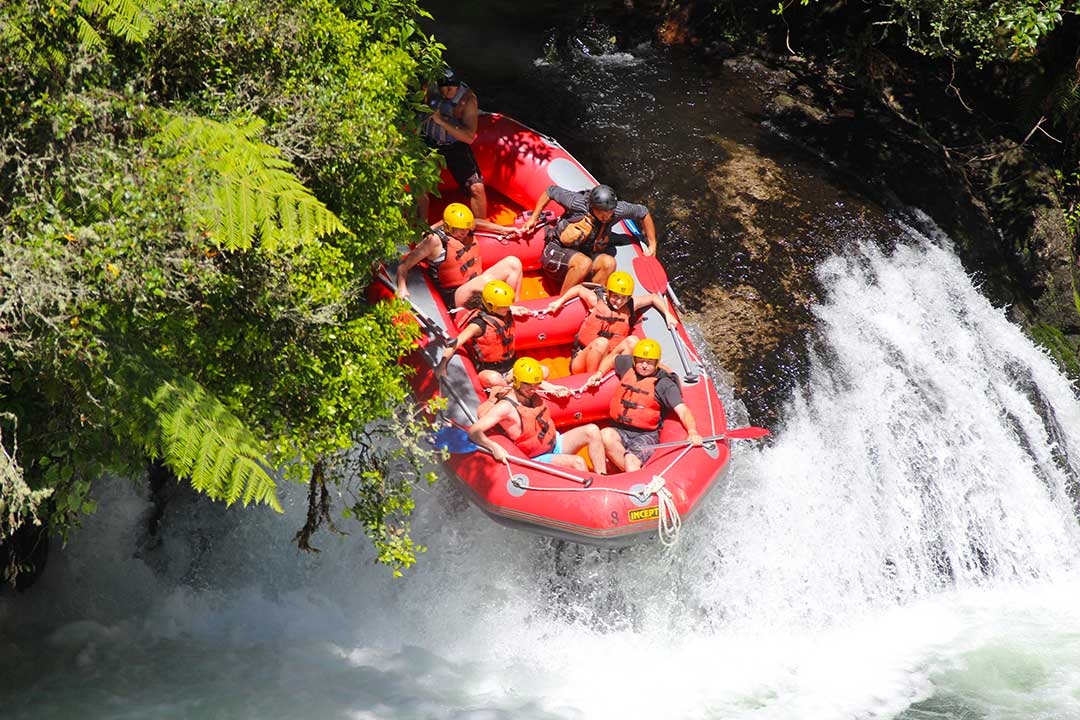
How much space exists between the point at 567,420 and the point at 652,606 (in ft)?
4.92

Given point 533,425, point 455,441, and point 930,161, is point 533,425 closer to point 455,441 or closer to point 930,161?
point 455,441

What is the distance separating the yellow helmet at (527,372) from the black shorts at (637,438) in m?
0.76

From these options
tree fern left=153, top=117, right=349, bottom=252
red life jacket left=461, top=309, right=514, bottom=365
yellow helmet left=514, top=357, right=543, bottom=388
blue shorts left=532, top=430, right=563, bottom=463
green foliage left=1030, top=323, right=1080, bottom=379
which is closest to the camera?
tree fern left=153, top=117, right=349, bottom=252

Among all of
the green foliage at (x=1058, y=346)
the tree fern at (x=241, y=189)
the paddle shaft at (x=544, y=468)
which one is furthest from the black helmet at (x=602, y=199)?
the green foliage at (x=1058, y=346)

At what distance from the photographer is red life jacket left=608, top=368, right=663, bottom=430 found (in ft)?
26.6

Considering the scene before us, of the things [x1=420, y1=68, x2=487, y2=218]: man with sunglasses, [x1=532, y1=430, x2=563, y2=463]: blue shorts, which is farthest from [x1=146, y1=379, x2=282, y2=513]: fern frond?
[x1=420, y1=68, x2=487, y2=218]: man with sunglasses

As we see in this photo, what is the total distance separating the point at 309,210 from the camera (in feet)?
18.0

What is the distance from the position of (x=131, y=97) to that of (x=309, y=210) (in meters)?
1.00

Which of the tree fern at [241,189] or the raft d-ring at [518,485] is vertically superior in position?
the tree fern at [241,189]

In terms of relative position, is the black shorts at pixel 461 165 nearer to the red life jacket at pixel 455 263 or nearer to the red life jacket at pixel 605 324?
the red life jacket at pixel 455 263

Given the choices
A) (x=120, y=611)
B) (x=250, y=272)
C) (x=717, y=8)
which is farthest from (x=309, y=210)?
(x=717, y=8)

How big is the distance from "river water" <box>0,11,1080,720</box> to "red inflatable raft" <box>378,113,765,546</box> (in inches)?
31.4

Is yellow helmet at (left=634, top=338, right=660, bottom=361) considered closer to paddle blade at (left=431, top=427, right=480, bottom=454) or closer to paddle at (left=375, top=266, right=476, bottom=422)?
paddle at (left=375, top=266, right=476, bottom=422)

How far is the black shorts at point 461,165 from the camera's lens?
9.52 metres
